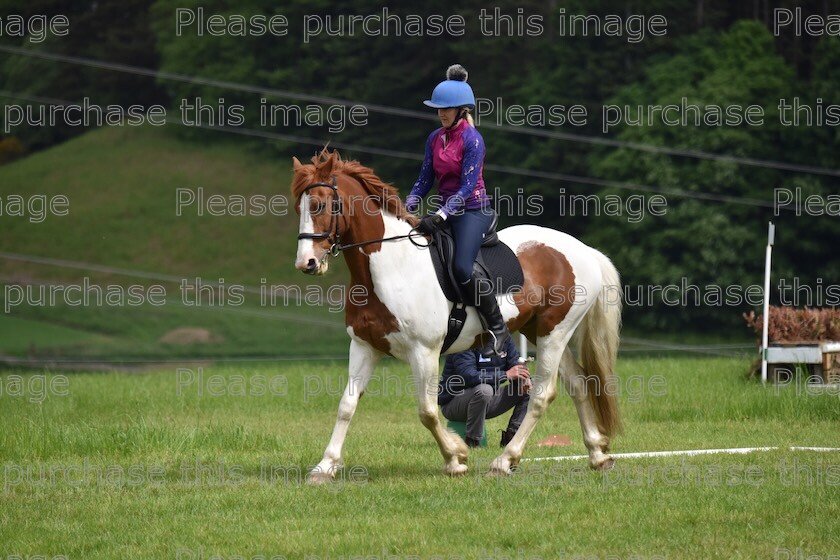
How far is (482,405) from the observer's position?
10664mm

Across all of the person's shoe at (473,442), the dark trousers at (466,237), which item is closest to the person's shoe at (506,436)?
the person's shoe at (473,442)

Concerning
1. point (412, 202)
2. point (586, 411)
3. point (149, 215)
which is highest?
point (412, 202)

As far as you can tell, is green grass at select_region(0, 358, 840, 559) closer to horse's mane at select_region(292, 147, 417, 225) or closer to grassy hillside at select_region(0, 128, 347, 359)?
horse's mane at select_region(292, 147, 417, 225)

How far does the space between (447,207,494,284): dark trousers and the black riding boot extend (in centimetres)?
11

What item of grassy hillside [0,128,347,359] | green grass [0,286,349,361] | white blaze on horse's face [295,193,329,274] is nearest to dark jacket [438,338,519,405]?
white blaze on horse's face [295,193,329,274]

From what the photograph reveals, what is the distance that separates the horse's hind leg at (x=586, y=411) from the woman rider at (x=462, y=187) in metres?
0.99

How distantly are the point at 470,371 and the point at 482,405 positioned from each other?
13.8 inches

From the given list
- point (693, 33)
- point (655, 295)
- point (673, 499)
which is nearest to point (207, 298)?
point (655, 295)

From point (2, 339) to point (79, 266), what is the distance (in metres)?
8.27

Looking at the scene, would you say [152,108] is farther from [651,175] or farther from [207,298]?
[651,175]

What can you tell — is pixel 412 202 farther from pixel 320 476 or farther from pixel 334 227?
pixel 320 476

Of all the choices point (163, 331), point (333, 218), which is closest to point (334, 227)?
point (333, 218)

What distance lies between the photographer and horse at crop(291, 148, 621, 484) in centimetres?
827

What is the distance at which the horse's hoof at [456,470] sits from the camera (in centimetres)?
863
